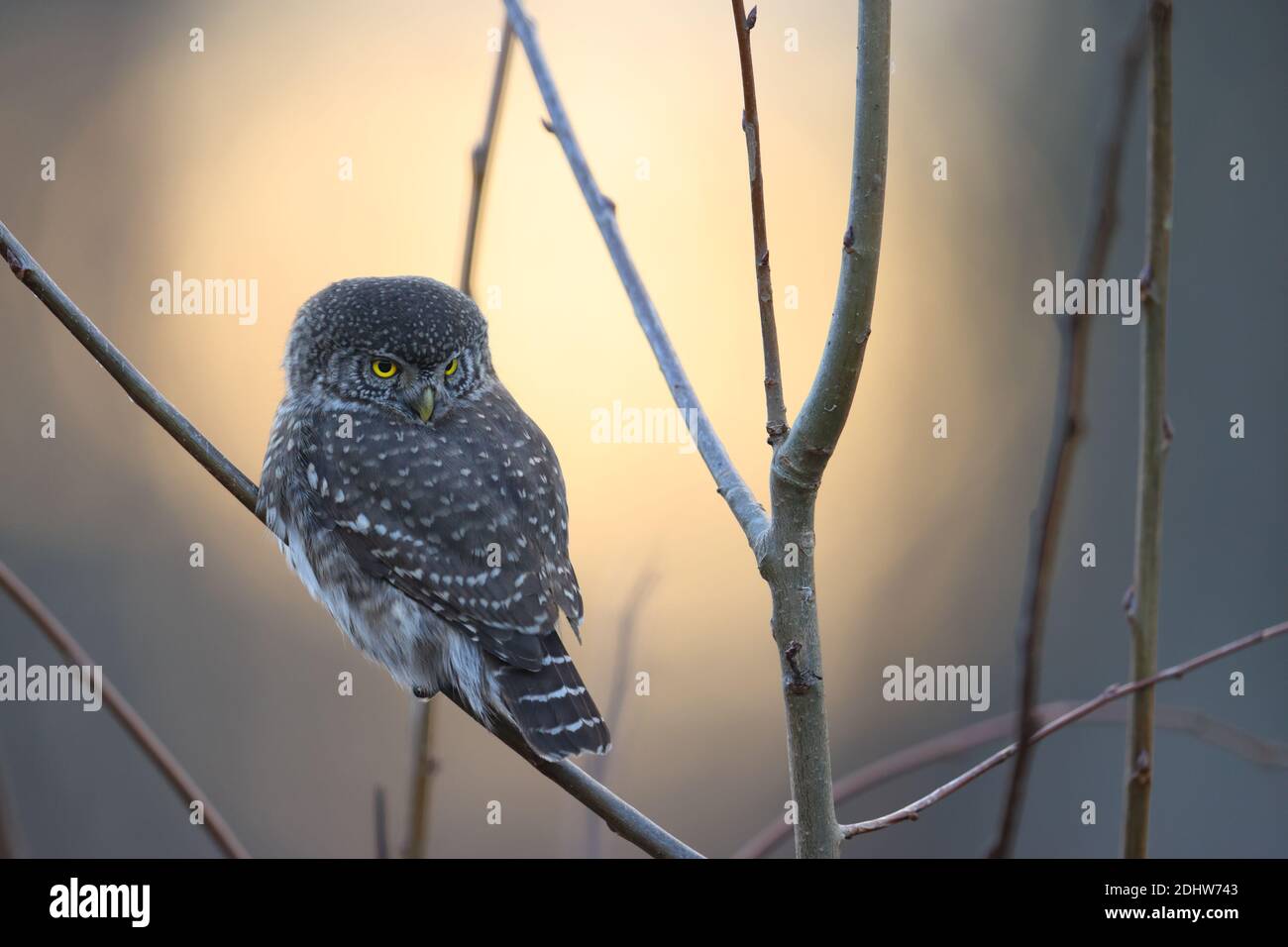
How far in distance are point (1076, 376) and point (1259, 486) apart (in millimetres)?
3655

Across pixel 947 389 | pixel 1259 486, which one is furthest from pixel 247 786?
pixel 1259 486

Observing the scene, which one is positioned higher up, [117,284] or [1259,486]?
[117,284]

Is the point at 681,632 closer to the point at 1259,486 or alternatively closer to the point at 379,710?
the point at 379,710

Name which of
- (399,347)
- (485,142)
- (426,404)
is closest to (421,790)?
(485,142)

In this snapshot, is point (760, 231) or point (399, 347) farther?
point (399, 347)

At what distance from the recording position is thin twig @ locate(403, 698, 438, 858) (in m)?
1.73

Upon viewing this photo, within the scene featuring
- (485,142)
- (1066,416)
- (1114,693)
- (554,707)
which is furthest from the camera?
(554,707)

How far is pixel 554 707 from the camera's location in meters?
2.30

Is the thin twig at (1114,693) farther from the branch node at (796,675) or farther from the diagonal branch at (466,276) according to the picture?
the diagonal branch at (466,276)

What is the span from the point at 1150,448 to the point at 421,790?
1.13m

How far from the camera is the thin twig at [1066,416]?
1.06 metres

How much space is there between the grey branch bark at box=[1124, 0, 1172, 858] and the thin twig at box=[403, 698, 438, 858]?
0.97m

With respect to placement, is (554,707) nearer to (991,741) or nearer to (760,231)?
(991,741)
